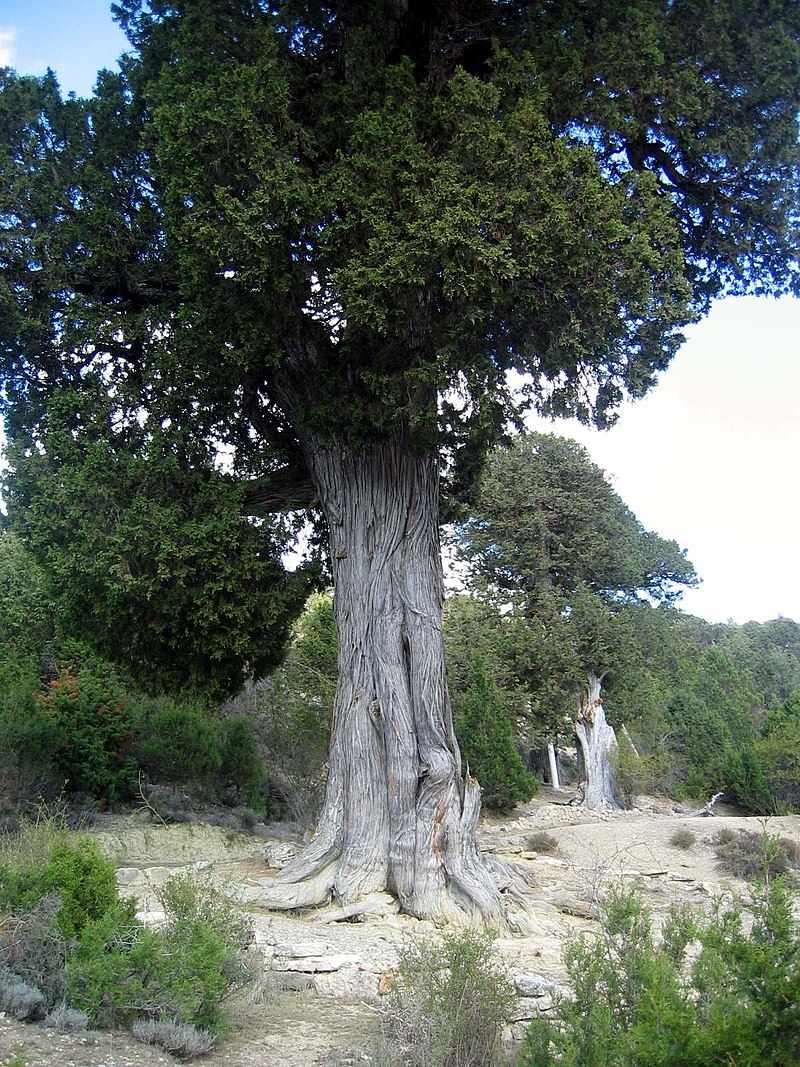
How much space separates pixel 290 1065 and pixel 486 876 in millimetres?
4282

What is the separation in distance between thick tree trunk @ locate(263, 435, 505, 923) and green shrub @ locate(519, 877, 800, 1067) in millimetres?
4237

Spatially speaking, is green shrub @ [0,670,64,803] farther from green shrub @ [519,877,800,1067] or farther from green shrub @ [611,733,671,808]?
green shrub @ [611,733,671,808]

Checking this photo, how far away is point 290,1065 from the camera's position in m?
4.03

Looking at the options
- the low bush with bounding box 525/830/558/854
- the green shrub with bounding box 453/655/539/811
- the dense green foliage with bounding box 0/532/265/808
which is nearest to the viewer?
the dense green foliage with bounding box 0/532/265/808

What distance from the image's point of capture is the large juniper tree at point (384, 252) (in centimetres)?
743

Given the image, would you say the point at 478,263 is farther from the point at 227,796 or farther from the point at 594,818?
the point at 594,818

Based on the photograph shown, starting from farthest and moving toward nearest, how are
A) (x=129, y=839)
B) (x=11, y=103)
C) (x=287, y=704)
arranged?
1. (x=287, y=704)
2. (x=129, y=839)
3. (x=11, y=103)

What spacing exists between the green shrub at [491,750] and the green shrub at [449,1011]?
14546 mm

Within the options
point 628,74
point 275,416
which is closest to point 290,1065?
point 275,416

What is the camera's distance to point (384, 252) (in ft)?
23.9

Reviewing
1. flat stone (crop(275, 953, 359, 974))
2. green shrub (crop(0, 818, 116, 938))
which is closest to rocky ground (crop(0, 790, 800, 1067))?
flat stone (crop(275, 953, 359, 974))

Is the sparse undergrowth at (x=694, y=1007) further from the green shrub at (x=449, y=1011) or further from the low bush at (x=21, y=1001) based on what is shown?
the low bush at (x=21, y=1001)

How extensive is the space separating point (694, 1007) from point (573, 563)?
70.1 ft

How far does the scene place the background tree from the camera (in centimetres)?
2269
